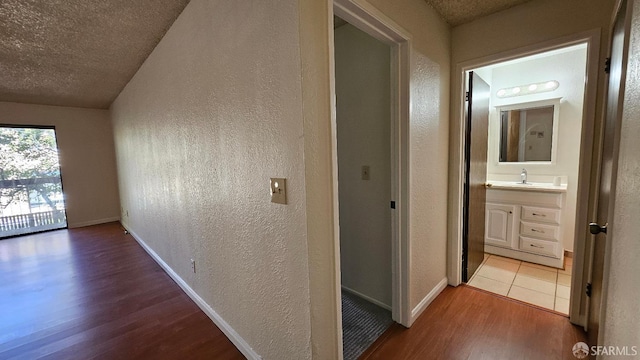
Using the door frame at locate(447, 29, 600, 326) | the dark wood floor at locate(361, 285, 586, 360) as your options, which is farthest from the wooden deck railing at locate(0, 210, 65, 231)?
the door frame at locate(447, 29, 600, 326)

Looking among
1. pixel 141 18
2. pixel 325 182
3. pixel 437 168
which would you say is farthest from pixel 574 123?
pixel 141 18

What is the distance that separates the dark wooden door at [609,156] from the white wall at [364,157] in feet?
3.68

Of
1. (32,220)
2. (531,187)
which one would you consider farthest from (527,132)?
(32,220)

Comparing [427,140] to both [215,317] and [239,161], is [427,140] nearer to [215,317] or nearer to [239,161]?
[239,161]

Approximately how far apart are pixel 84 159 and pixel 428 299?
652cm

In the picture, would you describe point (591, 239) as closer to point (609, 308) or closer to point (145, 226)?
point (609, 308)

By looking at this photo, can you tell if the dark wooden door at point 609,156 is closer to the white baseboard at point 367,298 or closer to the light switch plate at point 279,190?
the white baseboard at point 367,298

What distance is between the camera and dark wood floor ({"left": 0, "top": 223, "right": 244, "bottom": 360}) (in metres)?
1.72

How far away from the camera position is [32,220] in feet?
15.2

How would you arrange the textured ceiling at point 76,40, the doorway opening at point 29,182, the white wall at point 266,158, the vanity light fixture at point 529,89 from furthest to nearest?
the doorway opening at point 29,182, the vanity light fixture at point 529,89, the textured ceiling at point 76,40, the white wall at point 266,158

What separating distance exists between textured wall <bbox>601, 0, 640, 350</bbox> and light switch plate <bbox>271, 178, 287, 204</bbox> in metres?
1.23

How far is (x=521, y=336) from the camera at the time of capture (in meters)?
1.73

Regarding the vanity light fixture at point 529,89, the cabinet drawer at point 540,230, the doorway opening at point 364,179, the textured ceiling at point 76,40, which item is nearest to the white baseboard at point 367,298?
the doorway opening at point 364,179

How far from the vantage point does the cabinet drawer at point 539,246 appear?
2.66 metres
